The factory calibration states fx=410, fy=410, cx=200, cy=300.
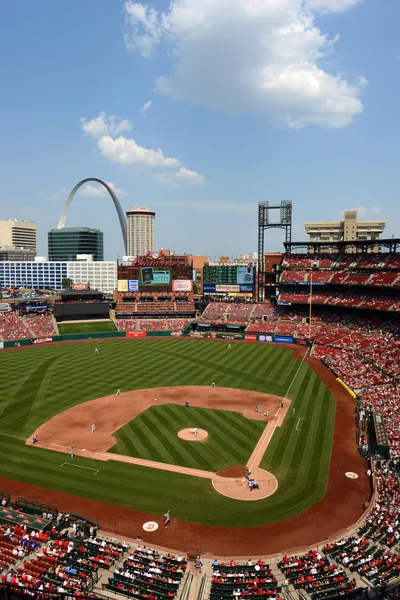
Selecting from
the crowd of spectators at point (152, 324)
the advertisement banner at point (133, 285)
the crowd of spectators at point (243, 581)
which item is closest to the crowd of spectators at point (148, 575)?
the crowd of spectators at point (243, 581)

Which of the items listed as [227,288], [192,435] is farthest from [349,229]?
[192,435]

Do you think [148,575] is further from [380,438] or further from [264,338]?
[264,338]

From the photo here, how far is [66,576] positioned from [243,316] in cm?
7723

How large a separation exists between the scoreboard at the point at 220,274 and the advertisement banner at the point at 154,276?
1918cm

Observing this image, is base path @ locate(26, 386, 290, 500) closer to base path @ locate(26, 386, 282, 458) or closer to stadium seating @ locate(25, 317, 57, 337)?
base path @ locate(26, 386, 282, 458)

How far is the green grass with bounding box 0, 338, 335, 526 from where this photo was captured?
27.3m

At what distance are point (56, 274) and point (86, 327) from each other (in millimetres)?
104594

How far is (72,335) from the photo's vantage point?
83875 mm

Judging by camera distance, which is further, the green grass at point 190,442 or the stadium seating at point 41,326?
the stadium seating at point 41,326

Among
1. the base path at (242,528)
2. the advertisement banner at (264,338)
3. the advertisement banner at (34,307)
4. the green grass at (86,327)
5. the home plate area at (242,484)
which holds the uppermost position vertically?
the advertisement banner at (34,307)

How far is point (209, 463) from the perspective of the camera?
31875mm

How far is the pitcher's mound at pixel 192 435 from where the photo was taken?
118 ft

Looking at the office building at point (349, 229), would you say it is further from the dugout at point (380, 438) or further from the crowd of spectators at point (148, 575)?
the crowd of spectators at point (148, 575)

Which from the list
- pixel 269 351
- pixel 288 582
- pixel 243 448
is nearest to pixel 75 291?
pixel 269 351
